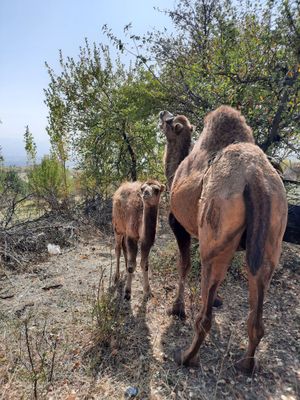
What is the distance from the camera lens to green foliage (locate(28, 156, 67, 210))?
10427 mm

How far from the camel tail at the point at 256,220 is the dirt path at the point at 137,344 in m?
0.93

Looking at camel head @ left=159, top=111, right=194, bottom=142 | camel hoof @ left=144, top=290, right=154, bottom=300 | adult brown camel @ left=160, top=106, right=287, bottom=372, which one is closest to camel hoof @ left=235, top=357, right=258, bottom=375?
adult brown camel @ left=160, top=106, right=287, bottom=372

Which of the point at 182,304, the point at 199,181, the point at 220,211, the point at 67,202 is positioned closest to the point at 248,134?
the point at 199,181

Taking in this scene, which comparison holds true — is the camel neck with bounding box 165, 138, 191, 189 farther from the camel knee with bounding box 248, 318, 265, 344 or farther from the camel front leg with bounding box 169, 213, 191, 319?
the camel knee with bounding box 248, 318, 265, 344

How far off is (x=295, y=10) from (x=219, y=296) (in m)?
4.45

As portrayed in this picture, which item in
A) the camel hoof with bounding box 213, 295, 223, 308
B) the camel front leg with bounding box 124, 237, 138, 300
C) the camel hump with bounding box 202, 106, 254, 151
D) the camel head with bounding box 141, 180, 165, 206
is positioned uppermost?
the camel hump with bounding box 202, 106, 254, 151

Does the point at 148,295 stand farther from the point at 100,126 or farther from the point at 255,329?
the point at 100,126

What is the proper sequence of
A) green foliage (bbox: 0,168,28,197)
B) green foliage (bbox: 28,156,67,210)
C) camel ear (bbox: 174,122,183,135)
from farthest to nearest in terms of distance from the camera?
green foliage (bbox: 28,156,67,210), green foliage (bbox: 0,168,28,197), camel ear (bbox: 174,122,183,135)

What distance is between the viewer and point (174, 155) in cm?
484

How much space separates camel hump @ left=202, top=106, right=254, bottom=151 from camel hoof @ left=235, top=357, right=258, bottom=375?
225 centimetres

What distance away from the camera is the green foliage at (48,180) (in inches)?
410

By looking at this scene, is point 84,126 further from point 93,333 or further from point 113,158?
point 93,333

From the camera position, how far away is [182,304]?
13.9 ft

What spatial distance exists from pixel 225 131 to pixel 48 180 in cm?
831
